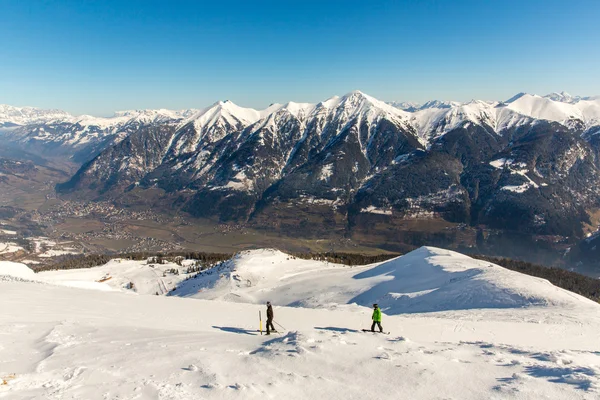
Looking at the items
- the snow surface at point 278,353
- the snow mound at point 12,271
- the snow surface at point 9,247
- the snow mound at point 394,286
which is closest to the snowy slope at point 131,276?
the snow mound at point 394,286

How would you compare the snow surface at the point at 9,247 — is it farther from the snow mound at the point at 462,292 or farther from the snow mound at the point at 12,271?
the snow mound at the point at 462,292

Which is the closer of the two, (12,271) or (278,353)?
(278,353)

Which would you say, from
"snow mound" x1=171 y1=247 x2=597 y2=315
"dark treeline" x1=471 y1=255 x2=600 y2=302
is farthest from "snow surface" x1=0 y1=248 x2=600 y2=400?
"dark treeline" x1=471 y1=255 x2=600 y2=302

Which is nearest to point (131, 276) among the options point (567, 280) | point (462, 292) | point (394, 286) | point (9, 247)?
point (394, 286)

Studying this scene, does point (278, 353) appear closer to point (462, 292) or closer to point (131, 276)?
point (462, 292)

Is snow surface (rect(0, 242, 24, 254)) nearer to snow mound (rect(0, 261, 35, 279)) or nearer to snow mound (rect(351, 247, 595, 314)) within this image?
snow mound (rect(0, 261, 35, 279))

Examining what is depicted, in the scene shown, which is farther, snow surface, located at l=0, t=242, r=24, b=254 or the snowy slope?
snow surface, located at l=0, t=242, r=24, b=254
